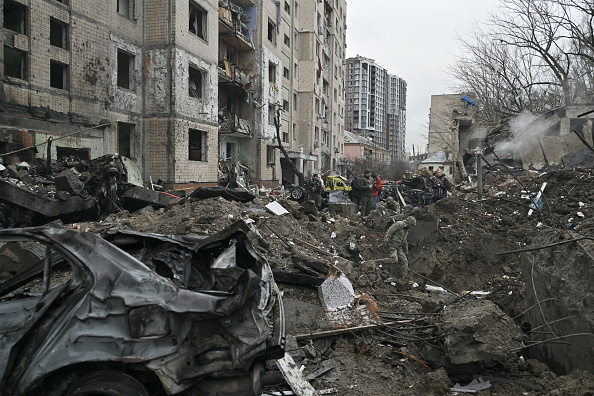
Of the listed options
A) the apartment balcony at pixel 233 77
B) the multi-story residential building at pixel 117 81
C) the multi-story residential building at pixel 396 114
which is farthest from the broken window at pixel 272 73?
the multi-story residential building at pixel 396 114

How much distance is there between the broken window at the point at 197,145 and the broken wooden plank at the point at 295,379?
57.3 feet

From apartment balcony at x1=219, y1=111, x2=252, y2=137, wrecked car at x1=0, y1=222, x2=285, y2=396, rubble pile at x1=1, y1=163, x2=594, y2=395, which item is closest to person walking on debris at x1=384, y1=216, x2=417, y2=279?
rubble pile at x1=1, y1=163, x2=594, y2=395

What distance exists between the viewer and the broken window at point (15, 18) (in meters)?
12.9

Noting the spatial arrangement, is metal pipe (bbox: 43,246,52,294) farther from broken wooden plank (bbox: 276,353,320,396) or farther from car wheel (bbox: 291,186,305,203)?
car wheel (bbox: 291,186,305,203)

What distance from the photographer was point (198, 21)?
21094 mm

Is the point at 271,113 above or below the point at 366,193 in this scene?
above

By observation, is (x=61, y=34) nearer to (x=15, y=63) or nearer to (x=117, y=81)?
(x=15, y=63)

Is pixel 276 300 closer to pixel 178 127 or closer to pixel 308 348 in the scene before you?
pixel 308 348

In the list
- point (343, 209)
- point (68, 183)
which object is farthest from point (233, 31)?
point (68, 183)

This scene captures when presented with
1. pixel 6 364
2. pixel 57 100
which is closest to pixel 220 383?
pixel 6 364

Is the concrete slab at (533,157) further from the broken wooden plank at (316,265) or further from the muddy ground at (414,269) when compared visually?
the broken wooden plank at (316,265)

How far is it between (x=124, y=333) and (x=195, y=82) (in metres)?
19.9

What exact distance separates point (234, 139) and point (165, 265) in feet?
82.9

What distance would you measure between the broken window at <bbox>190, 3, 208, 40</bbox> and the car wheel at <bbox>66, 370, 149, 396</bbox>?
20.1m
